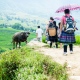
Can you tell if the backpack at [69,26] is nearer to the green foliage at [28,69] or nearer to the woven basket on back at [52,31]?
the green foliage at [28,69]

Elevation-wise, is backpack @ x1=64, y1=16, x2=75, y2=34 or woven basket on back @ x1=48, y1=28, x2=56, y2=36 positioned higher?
backpack @ x1=64, y1=16, x2=75, y2=34

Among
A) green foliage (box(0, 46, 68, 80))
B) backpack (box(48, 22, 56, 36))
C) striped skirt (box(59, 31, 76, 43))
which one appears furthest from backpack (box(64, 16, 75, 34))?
backpack (box(48, 22, 56, 36))

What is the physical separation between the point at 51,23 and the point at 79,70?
7155 millimetres

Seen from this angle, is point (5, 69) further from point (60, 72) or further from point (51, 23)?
point (51, 23)

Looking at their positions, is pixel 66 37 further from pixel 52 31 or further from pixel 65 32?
pixel 52 31

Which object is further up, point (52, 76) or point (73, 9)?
point (73, 9)

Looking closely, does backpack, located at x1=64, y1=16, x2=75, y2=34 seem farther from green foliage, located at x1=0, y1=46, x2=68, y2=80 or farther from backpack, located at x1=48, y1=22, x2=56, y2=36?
backpack, located at x1=48, y1=22, x2=56, y2=36

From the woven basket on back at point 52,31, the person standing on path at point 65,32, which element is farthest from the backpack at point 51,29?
the person standing on path at point 65,32

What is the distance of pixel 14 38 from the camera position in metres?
19.4

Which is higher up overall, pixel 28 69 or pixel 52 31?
pixel 52 31

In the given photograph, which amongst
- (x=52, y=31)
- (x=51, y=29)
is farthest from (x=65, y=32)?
(x=52, y=31)

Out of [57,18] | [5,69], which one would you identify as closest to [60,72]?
[5,69]

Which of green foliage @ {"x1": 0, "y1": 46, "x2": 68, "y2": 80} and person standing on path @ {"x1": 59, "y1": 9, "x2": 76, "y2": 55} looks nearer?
green foliage @ {"x1": 0, "y1": 46, "x2": 68, "y2": 80}

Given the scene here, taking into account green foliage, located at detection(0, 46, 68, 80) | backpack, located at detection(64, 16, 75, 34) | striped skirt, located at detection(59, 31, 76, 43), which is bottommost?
green foliage, located at detection(0, 46, 68, 80)
